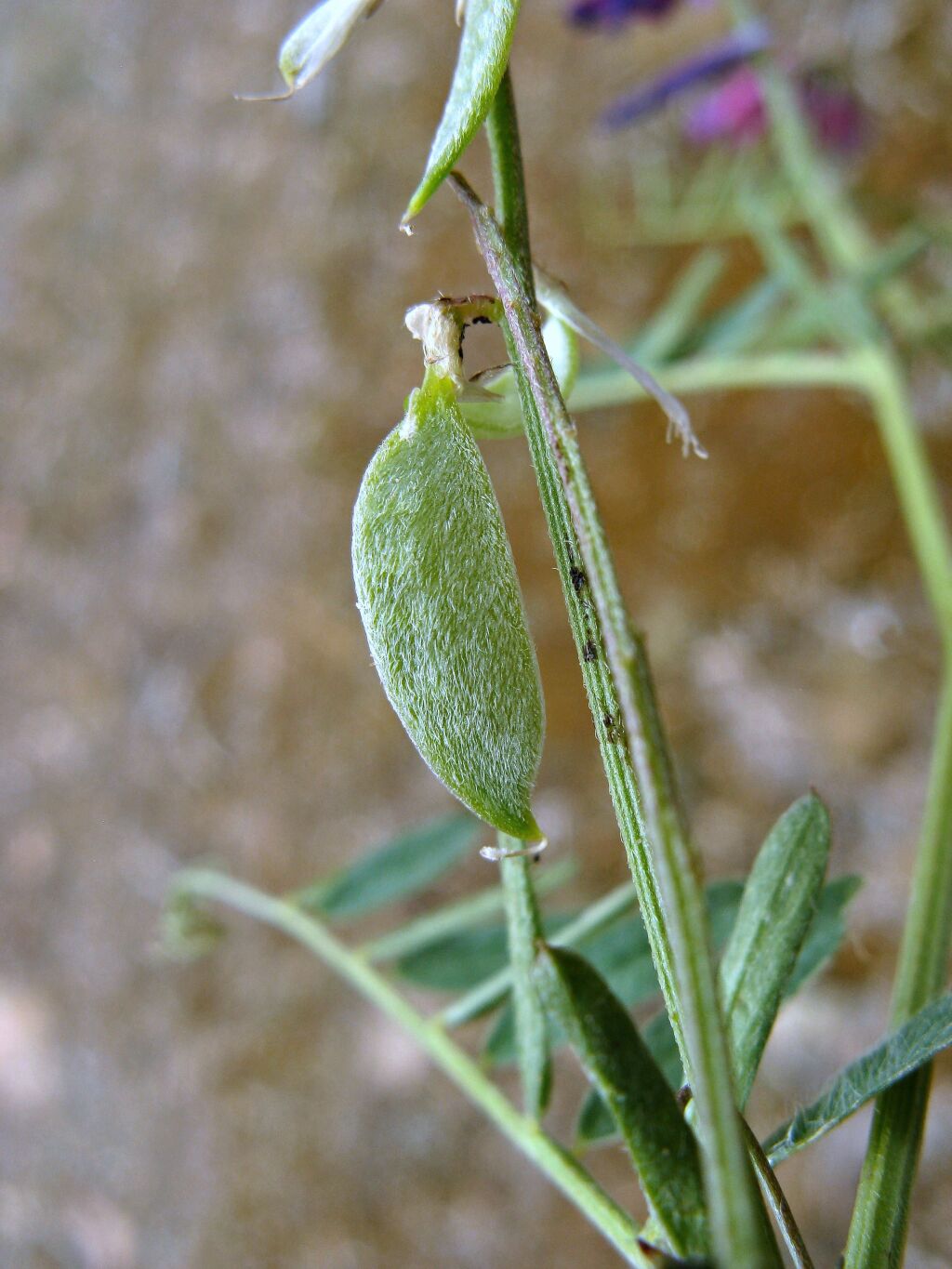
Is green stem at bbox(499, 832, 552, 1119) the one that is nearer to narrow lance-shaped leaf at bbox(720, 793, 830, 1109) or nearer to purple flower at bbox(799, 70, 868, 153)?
narrow lance-shaped leaf at bbox(720, 793, 830, 1109)

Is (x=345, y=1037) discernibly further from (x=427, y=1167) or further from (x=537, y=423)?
(x=537, y=423)

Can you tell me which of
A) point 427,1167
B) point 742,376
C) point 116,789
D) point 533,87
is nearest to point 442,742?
point 742,376

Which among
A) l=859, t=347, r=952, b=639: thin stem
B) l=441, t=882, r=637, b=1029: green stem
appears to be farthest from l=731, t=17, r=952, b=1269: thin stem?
l=441, t=882, r=637, b=1029: green stem

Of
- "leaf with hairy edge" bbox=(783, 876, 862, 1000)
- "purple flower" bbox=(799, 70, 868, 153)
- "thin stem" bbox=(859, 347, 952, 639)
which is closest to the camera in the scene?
"leaf with hairy edge" bbox=(783, 876, 862, 1000)

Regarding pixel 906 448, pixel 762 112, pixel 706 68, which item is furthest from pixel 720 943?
pixel 762 112

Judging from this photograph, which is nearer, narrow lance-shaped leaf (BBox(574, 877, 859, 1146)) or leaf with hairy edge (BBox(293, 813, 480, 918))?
narrow lance-shaped leaf (BBox(574, 877, 859, 1146))

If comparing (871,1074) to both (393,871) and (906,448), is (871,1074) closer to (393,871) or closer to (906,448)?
(393,871)
